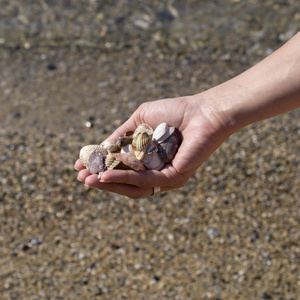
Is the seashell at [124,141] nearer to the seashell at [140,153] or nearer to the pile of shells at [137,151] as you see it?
the pile of shells at [137,151]

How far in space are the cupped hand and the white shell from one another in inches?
3.7

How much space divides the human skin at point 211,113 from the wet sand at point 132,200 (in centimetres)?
112

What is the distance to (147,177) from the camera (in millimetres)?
2295

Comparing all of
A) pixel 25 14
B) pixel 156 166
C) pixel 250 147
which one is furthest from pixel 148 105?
pixel 25 14

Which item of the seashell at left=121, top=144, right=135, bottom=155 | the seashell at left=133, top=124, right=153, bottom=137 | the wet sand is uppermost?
the seashell at left=133, top=124, right=153, bottom=137

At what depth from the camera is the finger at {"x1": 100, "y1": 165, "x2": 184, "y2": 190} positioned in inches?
84.0

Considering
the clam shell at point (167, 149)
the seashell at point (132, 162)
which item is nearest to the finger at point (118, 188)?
the seashell at point (132, 162)

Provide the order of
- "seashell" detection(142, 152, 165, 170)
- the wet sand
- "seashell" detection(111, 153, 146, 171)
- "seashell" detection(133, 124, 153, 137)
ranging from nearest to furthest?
"seashell" detection(111, 153, 146, 171)
"seashell" detection(142, 152, 165, 170)
"seashell" detection(133, 124, 153, 137)
the wet sand

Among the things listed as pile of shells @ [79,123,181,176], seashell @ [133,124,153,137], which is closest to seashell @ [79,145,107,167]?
pile of shells @ [79,123,181,176]

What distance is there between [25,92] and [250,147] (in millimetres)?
2656

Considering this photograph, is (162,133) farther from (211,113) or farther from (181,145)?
(211,113)

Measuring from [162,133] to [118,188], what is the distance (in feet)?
1.47

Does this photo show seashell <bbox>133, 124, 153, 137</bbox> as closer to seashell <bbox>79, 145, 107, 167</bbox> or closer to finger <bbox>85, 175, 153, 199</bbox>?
seashell <bbox>79, 145, 107, 167</bbox>

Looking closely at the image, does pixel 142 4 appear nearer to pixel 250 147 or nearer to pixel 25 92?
pixel 25 92
